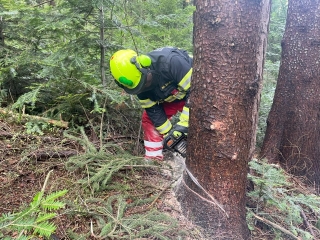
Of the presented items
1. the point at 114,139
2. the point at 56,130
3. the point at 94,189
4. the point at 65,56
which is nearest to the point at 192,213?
the point at 94,189

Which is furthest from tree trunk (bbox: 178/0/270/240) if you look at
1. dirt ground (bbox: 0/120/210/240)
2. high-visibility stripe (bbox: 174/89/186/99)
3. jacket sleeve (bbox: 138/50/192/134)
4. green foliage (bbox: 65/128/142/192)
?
high-visibility stripe (bbox: 174/89/186/99)

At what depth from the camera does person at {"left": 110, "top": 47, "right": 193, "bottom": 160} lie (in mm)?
3156

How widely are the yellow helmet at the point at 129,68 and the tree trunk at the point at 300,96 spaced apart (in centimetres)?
219

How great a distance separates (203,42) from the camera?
2105mm

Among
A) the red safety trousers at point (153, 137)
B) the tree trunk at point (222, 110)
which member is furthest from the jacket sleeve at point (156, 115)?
the tree trunk at point (222, 110)

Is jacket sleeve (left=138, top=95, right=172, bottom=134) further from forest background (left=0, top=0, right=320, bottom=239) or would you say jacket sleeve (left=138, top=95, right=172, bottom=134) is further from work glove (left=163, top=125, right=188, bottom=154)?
work glove (left=163, top=125, right=188, bottom=154)

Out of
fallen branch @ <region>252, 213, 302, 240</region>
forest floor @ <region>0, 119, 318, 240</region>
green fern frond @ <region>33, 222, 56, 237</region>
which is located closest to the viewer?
green fern frond @ <region>33, 222, 56, 237</region>

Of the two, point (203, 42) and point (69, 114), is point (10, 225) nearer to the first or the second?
point (203, 42)

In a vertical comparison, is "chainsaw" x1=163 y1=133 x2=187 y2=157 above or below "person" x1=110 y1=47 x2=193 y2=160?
below

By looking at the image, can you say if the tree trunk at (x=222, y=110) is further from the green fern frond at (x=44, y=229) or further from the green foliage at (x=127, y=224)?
the green fern frond at (x=44, y=229)

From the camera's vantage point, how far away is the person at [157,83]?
3156 mm

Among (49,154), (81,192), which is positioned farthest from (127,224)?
(49,154)

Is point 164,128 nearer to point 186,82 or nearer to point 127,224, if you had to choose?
point 186,82

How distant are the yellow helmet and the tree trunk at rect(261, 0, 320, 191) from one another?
86.4 inches
